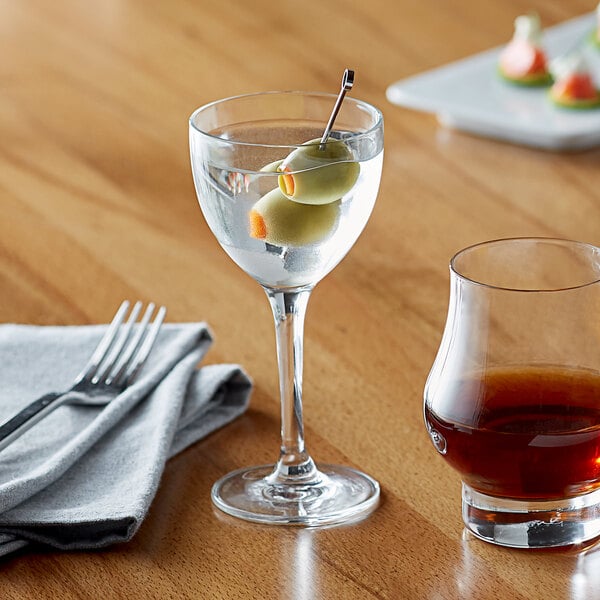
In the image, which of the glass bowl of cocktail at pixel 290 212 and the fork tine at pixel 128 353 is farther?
the fork tine at pixel 128 353

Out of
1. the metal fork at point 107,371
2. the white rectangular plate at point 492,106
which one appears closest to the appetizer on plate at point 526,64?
the white rectangular plate at point 492,106

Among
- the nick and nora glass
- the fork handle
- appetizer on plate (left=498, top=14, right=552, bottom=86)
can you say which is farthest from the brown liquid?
appetizer on plate (left=498, top=14, right=552, bottom=86)

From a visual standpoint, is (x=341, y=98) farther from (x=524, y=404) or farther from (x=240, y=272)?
(x=240, y=272)

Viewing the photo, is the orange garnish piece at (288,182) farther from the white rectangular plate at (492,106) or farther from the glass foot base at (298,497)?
the white rectangular plate at (492,106)

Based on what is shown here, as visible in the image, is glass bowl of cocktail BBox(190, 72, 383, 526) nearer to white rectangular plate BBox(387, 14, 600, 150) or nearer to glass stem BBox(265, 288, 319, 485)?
glass stem BBox(265, 288, 319, 485)

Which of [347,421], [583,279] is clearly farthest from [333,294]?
[583,279]

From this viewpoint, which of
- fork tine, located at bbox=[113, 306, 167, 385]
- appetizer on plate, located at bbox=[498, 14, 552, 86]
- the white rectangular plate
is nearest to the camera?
fork tine, located at bbox=[113, 306, 167, 385]
